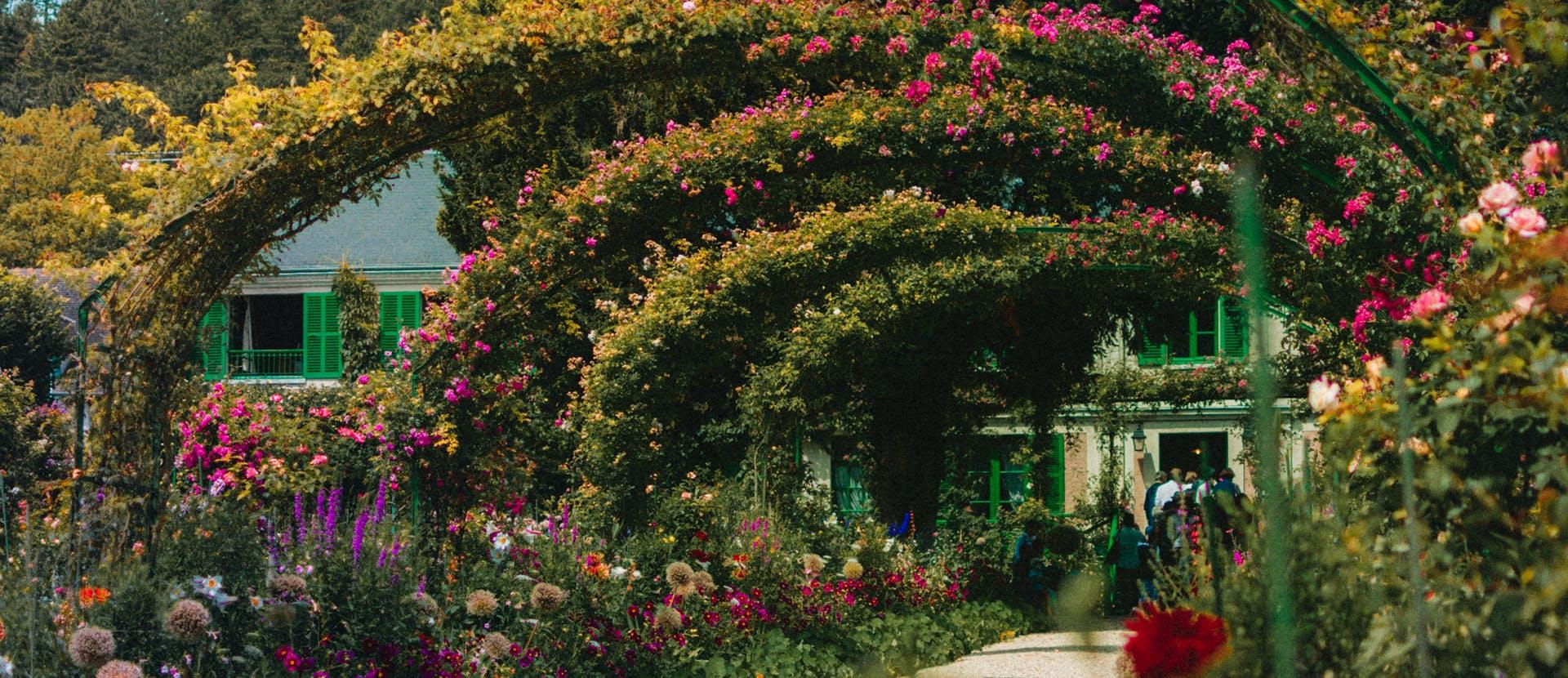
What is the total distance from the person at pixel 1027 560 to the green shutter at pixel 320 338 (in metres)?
14.3

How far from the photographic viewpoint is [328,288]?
23172 mm

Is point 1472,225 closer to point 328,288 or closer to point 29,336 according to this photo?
point 29,336

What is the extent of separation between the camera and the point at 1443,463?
272cm

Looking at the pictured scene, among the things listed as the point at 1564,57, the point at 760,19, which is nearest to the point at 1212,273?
the point at 760,19

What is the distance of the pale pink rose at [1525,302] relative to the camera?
2686 mm

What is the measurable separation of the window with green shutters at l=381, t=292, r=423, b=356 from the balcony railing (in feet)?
7.19

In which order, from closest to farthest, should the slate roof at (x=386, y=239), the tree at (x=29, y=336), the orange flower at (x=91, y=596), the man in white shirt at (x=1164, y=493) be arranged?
the orange flower at (x=91, y=596), the man in white shirt at (x=1164, y=493), the tree at (x=29, y=336), the slate roof at (x=386, y=239)

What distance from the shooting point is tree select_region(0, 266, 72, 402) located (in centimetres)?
1945

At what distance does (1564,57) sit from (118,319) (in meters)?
5.02

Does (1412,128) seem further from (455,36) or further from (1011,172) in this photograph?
(455,36)

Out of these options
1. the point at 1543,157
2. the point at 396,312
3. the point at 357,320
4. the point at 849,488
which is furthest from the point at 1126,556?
the point at 396,312

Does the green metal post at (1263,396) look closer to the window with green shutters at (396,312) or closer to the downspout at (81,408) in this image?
the downspout at (81,408)

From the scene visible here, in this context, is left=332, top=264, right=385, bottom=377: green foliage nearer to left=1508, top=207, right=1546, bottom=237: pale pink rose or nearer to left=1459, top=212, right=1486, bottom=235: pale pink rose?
left=1459, top=212, right=1486, bottom=235: pale pink rose

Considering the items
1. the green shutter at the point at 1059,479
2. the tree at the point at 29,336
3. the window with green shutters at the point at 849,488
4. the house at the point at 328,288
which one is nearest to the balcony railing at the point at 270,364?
the house at the point at 328,288
